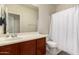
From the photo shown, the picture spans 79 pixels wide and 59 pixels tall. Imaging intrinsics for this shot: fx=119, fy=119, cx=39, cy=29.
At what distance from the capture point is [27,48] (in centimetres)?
146

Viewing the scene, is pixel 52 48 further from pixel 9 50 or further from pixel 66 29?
pixel 9 50

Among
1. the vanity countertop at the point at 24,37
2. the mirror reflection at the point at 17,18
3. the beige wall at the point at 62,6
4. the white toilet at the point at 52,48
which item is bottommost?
the white toilet at the point at 52,48

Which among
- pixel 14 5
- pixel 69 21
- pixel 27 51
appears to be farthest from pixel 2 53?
pixel 69 21

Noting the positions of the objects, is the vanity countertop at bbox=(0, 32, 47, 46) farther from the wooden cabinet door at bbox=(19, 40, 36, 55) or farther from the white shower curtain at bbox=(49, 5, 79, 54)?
the white shower curtain at bbox=(49, 5, 79, 54)

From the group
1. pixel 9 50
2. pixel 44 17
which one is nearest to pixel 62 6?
pixel 44 17

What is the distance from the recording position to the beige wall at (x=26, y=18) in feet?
4.67

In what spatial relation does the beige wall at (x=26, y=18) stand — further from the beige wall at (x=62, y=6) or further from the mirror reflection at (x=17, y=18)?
the beige wall at (x=62, y=6)

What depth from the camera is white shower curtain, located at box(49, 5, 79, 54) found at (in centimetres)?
142

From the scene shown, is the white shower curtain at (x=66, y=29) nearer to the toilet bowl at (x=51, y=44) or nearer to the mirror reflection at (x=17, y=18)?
the toilet bowl at (x=51, y=44)

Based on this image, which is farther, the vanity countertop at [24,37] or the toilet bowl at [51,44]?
the toilet bowl at [51,44]

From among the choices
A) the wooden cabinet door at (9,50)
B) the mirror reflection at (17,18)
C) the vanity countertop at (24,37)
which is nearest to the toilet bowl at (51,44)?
the vanity countertop at (24,37)

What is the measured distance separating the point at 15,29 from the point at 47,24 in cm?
39

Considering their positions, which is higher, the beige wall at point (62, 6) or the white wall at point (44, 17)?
the beige wall at point (62, 6)
